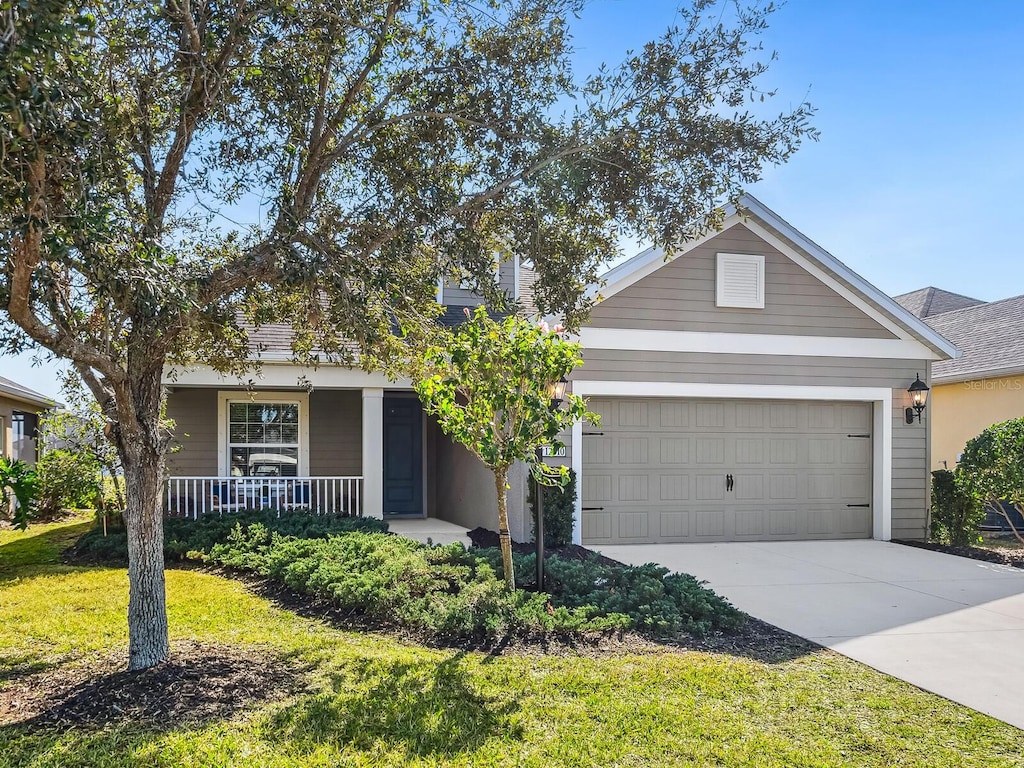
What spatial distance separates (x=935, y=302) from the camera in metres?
20.1

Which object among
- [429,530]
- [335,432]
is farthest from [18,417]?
[429,530]

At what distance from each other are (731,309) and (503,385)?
5.90 meters

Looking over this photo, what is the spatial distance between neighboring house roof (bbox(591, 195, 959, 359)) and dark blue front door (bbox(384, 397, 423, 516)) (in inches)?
194

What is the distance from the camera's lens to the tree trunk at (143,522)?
4695mm

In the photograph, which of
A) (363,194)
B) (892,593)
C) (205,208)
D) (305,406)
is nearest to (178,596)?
(205,208)

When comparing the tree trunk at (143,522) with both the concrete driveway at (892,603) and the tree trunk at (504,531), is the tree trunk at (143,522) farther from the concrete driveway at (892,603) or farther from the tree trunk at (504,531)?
the concrete driveway at (892,603)

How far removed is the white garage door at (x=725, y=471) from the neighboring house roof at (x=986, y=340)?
3.96 m

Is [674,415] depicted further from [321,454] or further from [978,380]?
[978,380]

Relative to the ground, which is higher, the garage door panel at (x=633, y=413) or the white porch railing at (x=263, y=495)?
the garage door panel at (x=633, y=413)

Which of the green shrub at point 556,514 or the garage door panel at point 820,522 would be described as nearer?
the green shrub at point 556,514

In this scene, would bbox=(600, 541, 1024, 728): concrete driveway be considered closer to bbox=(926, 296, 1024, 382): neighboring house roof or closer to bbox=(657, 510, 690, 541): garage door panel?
bbox=(657, 510, 690, 541): garage door panel

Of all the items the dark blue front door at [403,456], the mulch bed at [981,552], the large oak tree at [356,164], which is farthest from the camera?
the dark blue front door at [403,456]

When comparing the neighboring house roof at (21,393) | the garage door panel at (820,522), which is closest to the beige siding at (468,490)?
the garage door panel at (820,522)

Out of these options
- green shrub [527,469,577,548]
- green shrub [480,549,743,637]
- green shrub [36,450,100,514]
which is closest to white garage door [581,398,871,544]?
green shrub [527,469,577,548]
